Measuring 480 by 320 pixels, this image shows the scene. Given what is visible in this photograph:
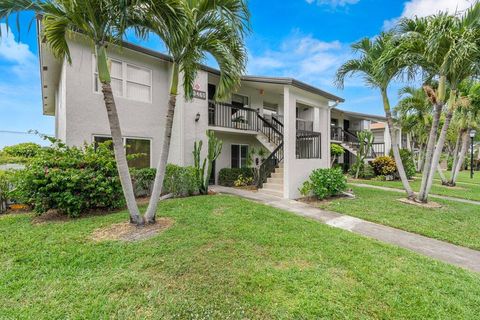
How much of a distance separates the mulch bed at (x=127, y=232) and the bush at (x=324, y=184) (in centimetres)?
622

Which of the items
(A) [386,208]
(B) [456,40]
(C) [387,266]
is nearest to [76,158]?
(C) [387,266]

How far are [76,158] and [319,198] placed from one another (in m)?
8.84

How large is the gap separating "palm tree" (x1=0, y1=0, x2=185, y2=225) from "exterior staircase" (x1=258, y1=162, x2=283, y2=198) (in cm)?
638

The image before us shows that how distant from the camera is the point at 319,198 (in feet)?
32.6

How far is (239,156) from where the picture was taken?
47.2ft

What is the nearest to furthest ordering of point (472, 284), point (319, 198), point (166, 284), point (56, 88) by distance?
point (166, 284) < point (472, 284) < point (319, 198) < point (56, 88)

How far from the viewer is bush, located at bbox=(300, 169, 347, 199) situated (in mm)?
9750

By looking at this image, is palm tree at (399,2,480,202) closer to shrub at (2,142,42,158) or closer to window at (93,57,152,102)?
window at (93,57,152,102)

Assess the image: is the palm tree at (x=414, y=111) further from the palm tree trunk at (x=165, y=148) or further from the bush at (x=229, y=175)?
the palm tree trunk at (x=165, y=148)

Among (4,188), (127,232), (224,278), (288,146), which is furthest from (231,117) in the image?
(224,278)

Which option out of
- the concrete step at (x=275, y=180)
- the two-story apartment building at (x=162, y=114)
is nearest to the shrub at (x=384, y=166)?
the two-story apartment building at (x=162, y=114)

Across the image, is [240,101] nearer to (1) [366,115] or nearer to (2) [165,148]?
(2) [165,148]

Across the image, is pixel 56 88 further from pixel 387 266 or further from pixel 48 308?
pixel 387 266

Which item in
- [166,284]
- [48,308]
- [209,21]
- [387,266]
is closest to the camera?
[48,308]
